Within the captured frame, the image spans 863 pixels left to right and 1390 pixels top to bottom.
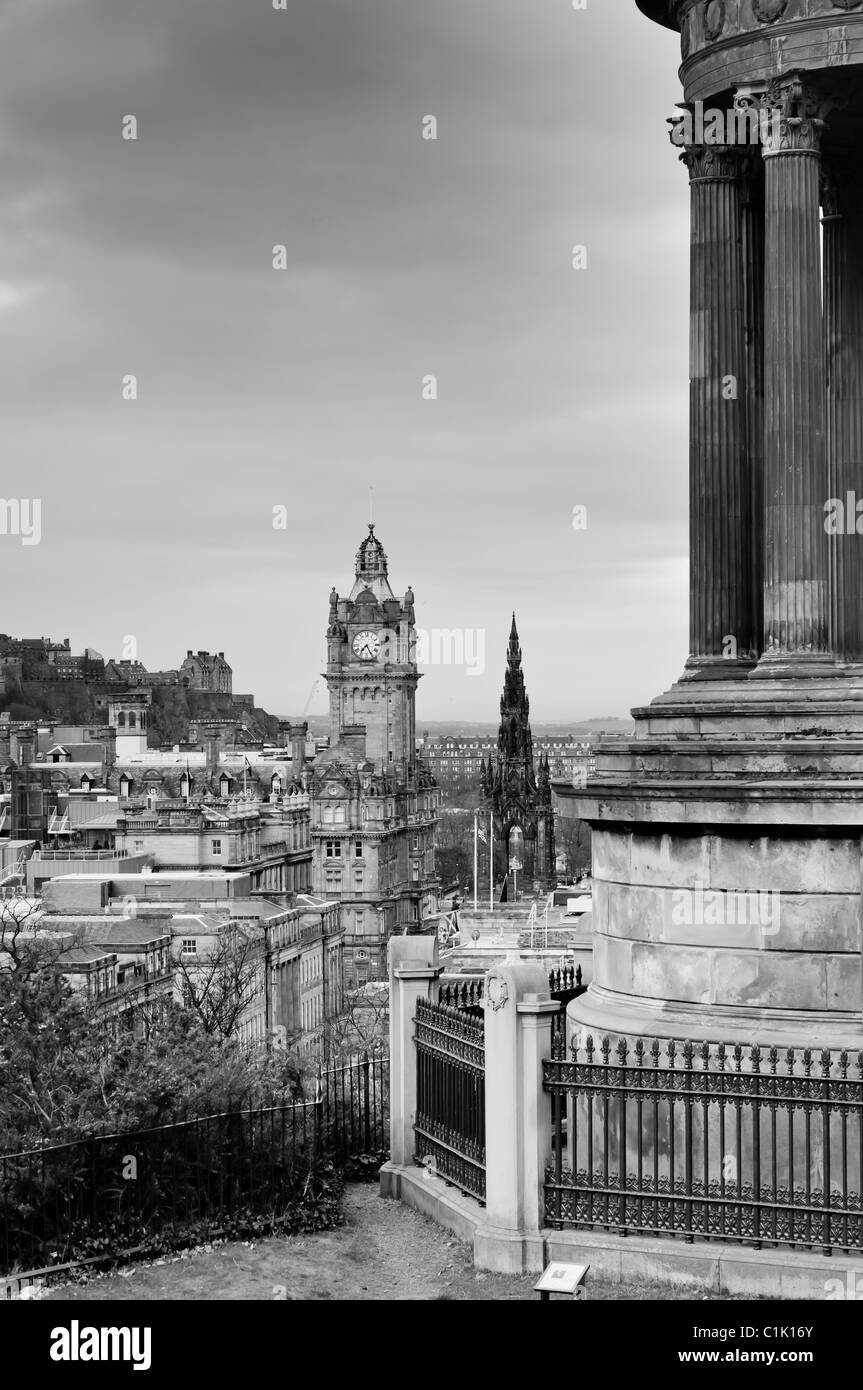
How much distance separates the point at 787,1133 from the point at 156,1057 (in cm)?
657

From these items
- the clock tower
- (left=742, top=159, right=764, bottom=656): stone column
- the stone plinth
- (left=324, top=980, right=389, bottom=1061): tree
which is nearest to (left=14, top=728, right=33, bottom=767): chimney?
the clock tower

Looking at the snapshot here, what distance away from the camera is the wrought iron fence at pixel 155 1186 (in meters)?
17.6

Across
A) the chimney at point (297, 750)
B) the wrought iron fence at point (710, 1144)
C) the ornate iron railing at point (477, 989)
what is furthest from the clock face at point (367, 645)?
the wrought iron fence at point (710, 1144)

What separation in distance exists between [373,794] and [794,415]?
154 meters

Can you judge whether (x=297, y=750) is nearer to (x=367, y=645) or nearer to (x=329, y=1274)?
(x=367, y=645)

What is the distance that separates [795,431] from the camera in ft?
62.4

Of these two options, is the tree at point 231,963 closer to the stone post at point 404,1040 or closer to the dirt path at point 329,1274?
the stone post at point 404,1040

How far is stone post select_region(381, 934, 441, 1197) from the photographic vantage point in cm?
2034

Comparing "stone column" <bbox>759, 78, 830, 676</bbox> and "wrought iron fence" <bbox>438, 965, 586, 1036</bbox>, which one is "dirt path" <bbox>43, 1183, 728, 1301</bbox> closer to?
"wrought iron fence" <bbox>438, 965, 586, 1036</bbox>

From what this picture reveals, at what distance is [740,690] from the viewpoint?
19.2 meters

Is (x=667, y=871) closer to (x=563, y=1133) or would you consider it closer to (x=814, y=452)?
(x=563, y=1133)

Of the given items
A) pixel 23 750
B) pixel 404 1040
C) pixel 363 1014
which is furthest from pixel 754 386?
pixel 23 750

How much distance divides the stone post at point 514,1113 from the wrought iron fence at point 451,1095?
0.76 metres
